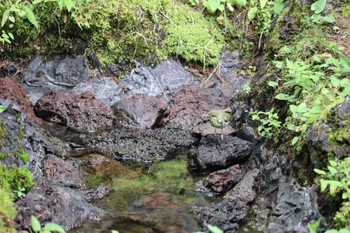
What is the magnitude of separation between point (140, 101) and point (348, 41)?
3024mm

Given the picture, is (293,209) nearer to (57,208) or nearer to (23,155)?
(57,208)

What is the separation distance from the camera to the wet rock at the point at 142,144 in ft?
21.1

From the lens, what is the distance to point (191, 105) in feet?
25.0

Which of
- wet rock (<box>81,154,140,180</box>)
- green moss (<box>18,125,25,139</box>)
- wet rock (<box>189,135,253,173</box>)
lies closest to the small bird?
wet rock (<box>189,135,253,173</box>)

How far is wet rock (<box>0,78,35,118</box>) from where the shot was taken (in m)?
6.84

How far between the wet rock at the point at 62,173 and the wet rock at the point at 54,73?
2.20 meters

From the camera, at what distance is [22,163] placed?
16.6 ft

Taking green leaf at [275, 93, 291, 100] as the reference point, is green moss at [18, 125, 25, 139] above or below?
below

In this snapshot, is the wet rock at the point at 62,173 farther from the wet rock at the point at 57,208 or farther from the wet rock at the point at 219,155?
the wet rock at the point at 219,155

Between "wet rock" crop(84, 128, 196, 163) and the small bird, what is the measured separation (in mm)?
399

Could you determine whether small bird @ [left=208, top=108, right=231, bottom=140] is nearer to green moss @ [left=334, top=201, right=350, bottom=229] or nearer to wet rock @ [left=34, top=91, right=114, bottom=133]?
wet rock @ [left=34, top=91, right=114, bottom=133]

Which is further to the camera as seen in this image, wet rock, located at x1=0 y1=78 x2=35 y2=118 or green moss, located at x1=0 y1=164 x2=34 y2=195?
wet rock, located at x1=0 y1=78 x2=35 y2=118

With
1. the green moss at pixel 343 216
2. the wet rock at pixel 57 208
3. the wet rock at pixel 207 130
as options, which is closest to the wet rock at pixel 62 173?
the wet rock at pixel 57 208

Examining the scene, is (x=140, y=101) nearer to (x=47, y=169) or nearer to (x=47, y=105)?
(x=47, y=105)
